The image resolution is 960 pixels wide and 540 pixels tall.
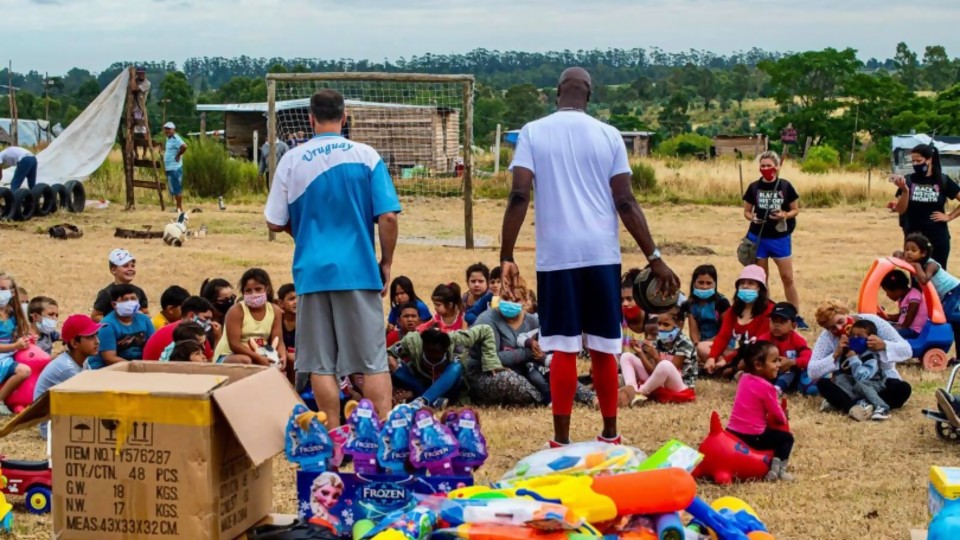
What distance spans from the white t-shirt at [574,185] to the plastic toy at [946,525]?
2189 millimetres

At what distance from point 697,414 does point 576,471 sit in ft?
10.4

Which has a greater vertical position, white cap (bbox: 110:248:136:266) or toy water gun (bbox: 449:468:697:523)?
white cap (bbox: 110:248:136:266)

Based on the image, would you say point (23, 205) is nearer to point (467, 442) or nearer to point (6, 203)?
point (6, 203)

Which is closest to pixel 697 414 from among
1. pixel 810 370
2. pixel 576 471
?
pixel 810 370

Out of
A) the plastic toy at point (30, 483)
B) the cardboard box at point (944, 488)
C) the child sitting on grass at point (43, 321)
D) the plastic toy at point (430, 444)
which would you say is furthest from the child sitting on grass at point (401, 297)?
the cardboard box at point (944, 488)

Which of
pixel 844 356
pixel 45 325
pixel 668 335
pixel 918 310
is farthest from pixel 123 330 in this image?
pixel 918 310

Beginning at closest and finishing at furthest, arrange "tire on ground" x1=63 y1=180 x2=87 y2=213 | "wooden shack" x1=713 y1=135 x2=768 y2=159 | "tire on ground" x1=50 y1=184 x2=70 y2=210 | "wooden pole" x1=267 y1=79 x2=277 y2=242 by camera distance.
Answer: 1. "wooden pole" x1=267 y1=79 x2=277 y2=242
2. "tire on ground" x1=50 y1=184 x2=70 y2=210
3. "tire on ground" x1=63 y1=180 x2=87 y2=213
4. "wooden shack" x1=713 y1=135 x2=768 y2=159

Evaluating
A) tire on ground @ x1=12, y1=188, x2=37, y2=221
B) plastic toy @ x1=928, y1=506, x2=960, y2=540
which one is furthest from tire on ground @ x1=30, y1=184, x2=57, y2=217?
plastic toy @ x1=928, y1=506, x2=960, y2=540

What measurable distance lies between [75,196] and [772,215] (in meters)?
14.4

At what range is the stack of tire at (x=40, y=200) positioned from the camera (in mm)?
19000

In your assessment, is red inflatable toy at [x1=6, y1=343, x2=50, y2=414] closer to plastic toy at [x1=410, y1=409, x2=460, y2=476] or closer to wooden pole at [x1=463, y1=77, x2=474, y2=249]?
plastic toy at [x1=410, y1=409, x2=460, y2=476]

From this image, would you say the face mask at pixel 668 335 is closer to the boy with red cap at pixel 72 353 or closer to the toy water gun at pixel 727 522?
the toy water gun at pixel 727 522

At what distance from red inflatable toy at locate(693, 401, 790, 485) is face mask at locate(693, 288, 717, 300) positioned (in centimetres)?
309

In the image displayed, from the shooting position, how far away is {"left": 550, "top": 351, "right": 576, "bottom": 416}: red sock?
20.3 ft
